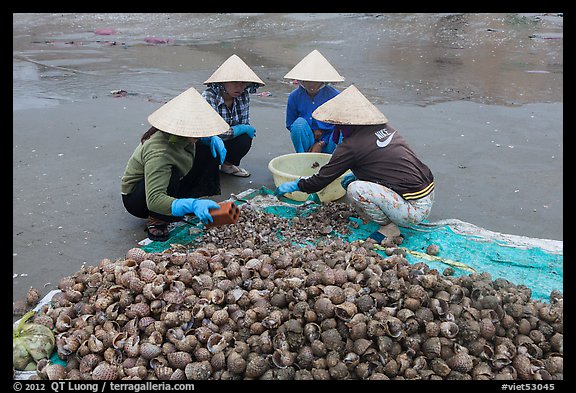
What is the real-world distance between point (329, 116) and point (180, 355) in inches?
86.1

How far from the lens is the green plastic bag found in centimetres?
248

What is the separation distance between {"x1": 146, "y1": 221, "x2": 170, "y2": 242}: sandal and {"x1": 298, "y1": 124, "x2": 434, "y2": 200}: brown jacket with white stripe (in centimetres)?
128

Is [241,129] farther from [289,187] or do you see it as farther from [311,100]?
[289,187]

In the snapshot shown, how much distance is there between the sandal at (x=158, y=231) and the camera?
3.87m

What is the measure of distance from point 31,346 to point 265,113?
16.9ft

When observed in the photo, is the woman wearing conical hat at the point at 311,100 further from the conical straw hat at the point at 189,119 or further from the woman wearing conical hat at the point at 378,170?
the conical straw hat at the point at 189,119

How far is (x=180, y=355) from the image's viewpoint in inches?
93.7

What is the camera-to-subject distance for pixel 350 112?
3.81m

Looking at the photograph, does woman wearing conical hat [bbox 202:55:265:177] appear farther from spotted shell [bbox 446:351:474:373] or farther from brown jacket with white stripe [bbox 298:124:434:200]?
spotted shell [bbox 446:351:474:373]

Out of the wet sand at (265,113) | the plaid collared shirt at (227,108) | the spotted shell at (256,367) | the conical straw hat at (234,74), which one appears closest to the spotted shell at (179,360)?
the spotted shell at (256,367)

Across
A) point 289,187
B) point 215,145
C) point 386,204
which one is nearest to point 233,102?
point 215,145

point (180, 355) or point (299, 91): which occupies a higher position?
point (299, 91)
